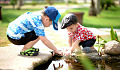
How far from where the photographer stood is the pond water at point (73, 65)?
3162 millimetres

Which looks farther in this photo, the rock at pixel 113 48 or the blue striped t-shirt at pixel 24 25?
the rock at pixel 113 48

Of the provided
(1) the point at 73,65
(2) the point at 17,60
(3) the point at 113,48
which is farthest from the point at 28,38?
(3) the point at 113,48

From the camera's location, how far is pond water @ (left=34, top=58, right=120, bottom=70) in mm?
3162

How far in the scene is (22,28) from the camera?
3.40 metres

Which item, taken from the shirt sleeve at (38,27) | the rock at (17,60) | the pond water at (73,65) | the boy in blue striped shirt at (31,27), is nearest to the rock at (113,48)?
the pond water at (73,65)

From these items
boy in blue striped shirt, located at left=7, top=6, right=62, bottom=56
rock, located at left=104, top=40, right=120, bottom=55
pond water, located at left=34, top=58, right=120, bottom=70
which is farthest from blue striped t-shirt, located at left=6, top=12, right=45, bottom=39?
rock, located at left=104, top=40, right=120, bottom=55

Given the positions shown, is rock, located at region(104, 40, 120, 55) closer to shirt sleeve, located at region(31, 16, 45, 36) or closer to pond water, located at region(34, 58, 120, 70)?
pond water, located at region(34, 58, 120, 70)

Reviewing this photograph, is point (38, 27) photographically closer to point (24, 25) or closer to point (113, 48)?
point (24, 25)

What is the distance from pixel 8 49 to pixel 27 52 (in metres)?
0.60

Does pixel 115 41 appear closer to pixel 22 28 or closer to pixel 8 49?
pixel 22 28

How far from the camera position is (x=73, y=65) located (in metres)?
3.29

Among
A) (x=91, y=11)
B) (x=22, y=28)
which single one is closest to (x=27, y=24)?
(x=22, y=28)

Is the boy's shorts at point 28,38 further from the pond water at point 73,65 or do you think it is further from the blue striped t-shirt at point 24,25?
the pond water at point 73,65

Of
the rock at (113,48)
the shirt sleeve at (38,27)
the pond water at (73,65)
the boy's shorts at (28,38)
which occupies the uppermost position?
the shirt sleeve at (38,27)
